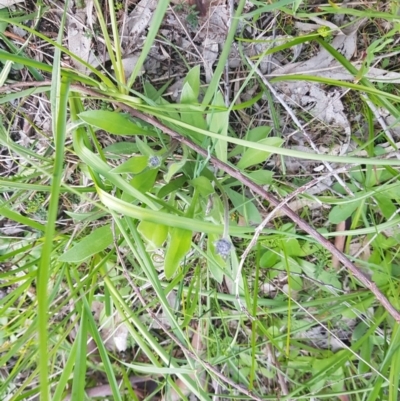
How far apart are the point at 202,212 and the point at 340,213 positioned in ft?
1.23

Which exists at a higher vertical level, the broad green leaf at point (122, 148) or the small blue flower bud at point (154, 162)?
the small blue flower bud at point (154, 162)

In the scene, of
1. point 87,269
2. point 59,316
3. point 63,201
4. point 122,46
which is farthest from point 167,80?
point 59,316

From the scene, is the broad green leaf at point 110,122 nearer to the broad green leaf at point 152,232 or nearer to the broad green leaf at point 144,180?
the broad green leaf at point 144,180

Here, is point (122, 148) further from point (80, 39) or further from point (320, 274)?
point (320, 274)

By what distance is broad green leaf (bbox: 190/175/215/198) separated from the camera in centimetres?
85

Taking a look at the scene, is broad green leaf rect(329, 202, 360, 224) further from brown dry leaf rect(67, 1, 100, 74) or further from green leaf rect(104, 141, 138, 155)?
brown dry leaf rect(67, 1, 100, 74)

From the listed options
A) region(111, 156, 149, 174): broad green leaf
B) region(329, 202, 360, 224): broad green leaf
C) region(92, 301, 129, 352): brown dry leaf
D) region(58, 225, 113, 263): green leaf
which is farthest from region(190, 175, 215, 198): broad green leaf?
region(92, 301, 129, 352): brown dry leaf

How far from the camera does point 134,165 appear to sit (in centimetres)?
81

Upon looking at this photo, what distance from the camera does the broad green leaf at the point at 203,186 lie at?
85 centimetres

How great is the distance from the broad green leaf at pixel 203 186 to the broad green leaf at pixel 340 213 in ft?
1.20

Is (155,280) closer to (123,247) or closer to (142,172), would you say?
(142,172)

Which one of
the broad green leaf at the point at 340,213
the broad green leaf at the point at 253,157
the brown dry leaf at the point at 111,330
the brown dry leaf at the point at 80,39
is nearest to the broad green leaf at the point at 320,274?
the broad green leaf at the point at 340,213

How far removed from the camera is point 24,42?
103cm

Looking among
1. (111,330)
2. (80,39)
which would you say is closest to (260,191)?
(80,39)
